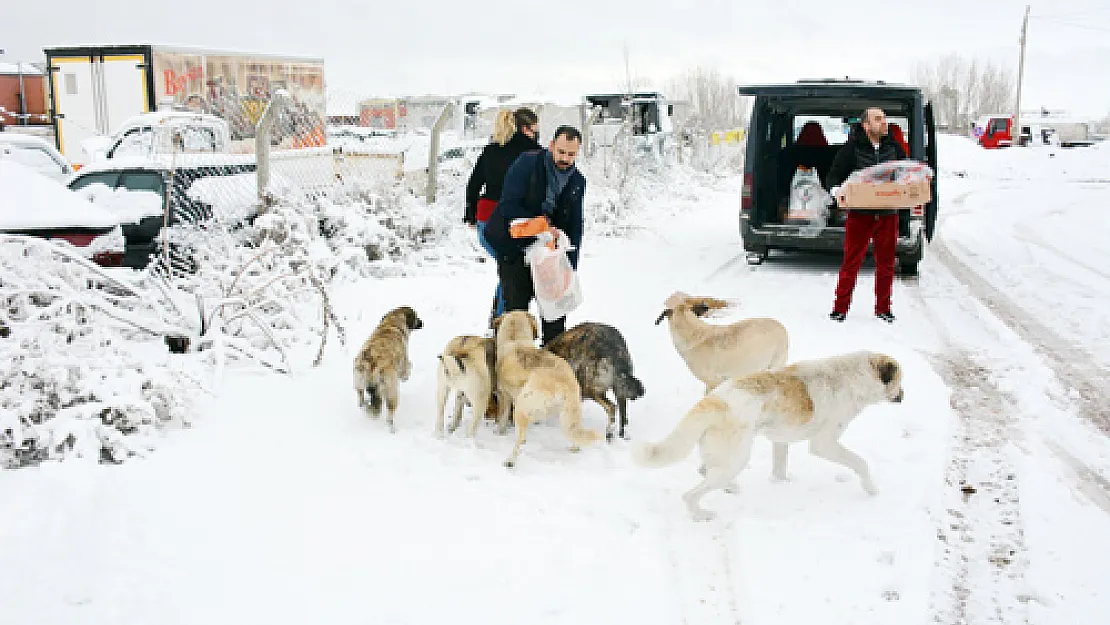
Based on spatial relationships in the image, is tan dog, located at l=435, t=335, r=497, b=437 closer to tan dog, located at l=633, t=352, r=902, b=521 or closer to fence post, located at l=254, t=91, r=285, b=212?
tan dog, located at l=633, t=352, r=902, b=521

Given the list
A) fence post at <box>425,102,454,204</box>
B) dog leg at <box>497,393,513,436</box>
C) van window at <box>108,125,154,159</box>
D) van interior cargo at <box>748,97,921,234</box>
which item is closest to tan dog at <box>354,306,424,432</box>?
dog leg at <box>497,393,513,436</box>

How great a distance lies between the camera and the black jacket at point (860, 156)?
7.73 metres

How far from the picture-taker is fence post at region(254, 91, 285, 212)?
907cm

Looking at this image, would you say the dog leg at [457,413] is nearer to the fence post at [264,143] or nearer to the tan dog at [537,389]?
the tan dog at [537,389]

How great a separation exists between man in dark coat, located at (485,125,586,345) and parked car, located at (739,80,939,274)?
504 cm

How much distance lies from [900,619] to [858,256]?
16.5ft

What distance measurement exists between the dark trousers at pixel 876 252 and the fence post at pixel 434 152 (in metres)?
5.92

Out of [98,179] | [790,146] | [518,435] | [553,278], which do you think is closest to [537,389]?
[518,435]

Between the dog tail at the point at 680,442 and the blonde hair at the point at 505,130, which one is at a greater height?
the blonde hair at the point at 505,130

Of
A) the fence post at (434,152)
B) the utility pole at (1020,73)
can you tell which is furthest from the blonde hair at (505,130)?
the utility pole at (1020,73)

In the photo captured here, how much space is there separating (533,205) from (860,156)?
151 inches

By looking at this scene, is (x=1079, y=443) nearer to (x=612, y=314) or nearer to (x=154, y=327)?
(x=612, y=314)

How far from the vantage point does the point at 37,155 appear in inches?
529

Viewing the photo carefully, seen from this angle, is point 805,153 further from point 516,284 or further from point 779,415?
point 779,415
